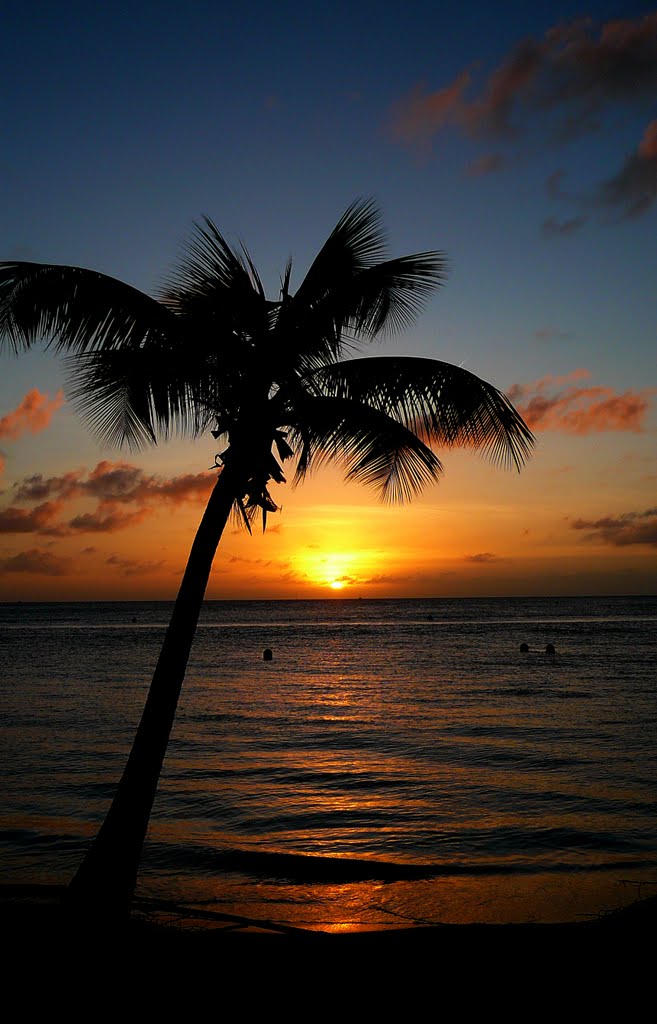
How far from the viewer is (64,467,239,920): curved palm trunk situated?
21.0ft

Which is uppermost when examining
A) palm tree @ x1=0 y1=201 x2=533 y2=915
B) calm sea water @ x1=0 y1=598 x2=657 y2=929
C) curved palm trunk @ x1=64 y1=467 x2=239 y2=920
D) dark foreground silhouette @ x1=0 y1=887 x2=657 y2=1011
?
palm tree @ x1=0 y1=201 x2=533 y2=915

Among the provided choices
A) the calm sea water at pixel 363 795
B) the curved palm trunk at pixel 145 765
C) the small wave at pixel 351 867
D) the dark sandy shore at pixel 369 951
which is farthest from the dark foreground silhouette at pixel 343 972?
the small wave at pixel 351 867

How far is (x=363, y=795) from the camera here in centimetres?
1428

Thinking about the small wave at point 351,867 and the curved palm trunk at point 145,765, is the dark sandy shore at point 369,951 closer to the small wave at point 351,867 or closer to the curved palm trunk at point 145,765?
the curved palm trunk at point 145,765

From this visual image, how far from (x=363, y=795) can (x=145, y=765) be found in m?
8.60

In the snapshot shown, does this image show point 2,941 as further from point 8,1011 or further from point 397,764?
point 397,764

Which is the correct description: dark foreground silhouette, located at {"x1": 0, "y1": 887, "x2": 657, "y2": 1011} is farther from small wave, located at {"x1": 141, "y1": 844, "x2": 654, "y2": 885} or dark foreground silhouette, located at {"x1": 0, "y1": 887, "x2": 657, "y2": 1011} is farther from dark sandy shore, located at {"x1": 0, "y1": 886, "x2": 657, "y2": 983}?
small wave, located at {"x1": 141, "y1": 844, "x2": 654, "y2": 885}

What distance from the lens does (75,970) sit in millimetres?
5473

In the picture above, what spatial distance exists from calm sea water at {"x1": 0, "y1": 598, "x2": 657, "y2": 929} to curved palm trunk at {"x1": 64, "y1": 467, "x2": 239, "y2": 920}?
9.09 feet

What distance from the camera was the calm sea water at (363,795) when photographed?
949 centimetres

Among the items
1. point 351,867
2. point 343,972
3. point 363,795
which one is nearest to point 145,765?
point 343,972

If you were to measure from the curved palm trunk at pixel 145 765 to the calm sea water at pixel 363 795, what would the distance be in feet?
9.09

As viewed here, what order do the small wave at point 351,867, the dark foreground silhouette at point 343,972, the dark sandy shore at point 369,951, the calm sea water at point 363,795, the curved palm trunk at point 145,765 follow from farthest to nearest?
the small wave at point 351,867 < the calm sea water at point 363,795 < the curved palm trunk at point 145,765 < the dark sandy shore at point 369,951 < the dark foreground silhouette at point 343,972

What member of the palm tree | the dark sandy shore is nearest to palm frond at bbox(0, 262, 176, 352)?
the palm tree
